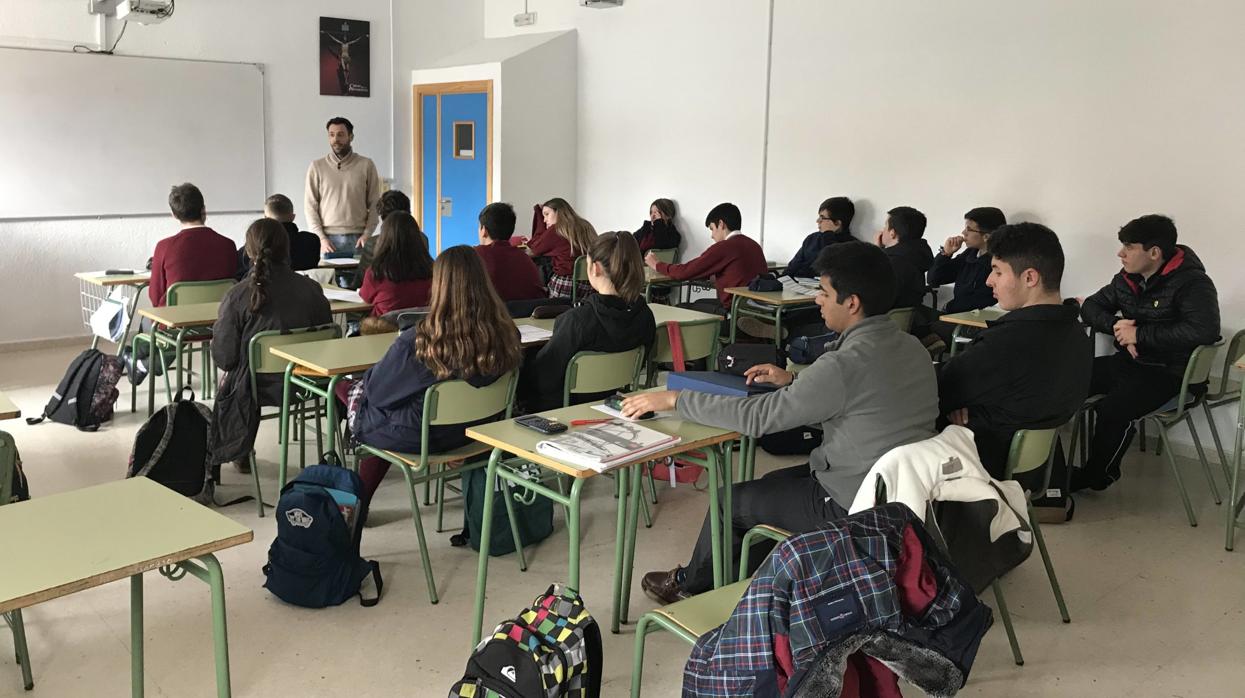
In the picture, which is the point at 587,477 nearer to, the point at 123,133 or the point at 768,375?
A: the point at 768,375

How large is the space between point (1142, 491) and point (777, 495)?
255 centimetres

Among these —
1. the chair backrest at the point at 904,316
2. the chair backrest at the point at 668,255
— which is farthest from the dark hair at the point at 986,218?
the chair backrest at the point at 668,255

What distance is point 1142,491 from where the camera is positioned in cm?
459

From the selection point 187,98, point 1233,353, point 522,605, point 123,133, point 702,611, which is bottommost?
point 522,605

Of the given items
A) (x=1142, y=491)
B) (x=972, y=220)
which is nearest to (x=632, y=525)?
(x=1142, y=491)

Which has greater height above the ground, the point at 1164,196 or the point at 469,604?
the point at 1164,196

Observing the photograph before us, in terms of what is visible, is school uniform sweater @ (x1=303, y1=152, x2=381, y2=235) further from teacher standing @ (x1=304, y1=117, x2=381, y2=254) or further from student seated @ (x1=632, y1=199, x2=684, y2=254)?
student seated @ (x1=632, y1=199, x2=684, y2=254)

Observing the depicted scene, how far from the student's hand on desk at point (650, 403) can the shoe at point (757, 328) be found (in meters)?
3.17

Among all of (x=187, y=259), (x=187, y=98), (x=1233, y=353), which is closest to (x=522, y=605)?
(x=187, y=259)

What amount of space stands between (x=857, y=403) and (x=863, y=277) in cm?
33

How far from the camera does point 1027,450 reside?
2.89 m

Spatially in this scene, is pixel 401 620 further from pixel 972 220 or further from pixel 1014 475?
pixel 972 220

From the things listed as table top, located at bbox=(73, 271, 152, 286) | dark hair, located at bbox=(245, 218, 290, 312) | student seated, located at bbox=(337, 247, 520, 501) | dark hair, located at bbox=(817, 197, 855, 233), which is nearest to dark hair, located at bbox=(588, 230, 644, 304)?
student seated, located at bbox=(337, 247, 520, 501)

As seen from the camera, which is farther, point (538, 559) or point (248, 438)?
point (248, 438)
